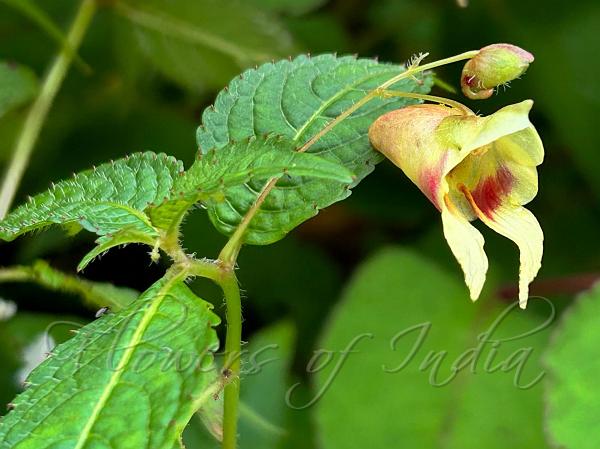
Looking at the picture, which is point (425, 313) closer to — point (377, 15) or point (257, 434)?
point (257, 434)

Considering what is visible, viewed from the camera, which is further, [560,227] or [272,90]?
[560,227]

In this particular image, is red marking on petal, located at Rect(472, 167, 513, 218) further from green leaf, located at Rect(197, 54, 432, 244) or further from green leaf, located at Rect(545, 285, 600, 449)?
green leaf, located at Rect(545, 285, 600, 449)

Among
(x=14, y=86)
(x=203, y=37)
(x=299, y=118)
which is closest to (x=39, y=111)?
(x=14, y=86)

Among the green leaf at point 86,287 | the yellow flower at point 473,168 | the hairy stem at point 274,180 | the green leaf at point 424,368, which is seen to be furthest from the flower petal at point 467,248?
the green leaf at point 424,368

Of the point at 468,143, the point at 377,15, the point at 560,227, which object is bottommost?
the point at 468,143

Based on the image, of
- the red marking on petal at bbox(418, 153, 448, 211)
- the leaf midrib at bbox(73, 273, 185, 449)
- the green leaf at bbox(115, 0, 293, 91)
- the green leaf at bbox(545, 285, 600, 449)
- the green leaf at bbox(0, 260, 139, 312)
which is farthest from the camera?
the green leaf at bbox(115, 0, 293, 91)

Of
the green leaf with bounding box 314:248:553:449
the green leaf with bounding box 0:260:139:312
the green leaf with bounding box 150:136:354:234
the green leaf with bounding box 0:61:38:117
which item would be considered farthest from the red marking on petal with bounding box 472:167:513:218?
the green leaf with bounding box 0:61:38:117

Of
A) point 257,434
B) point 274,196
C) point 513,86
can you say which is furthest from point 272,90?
point 513,86

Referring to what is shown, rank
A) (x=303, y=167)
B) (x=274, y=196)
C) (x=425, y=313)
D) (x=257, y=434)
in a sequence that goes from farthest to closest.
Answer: (x=425, y=313), (x=257, y=434), (x=274, y=196), (x=303, y=167)
